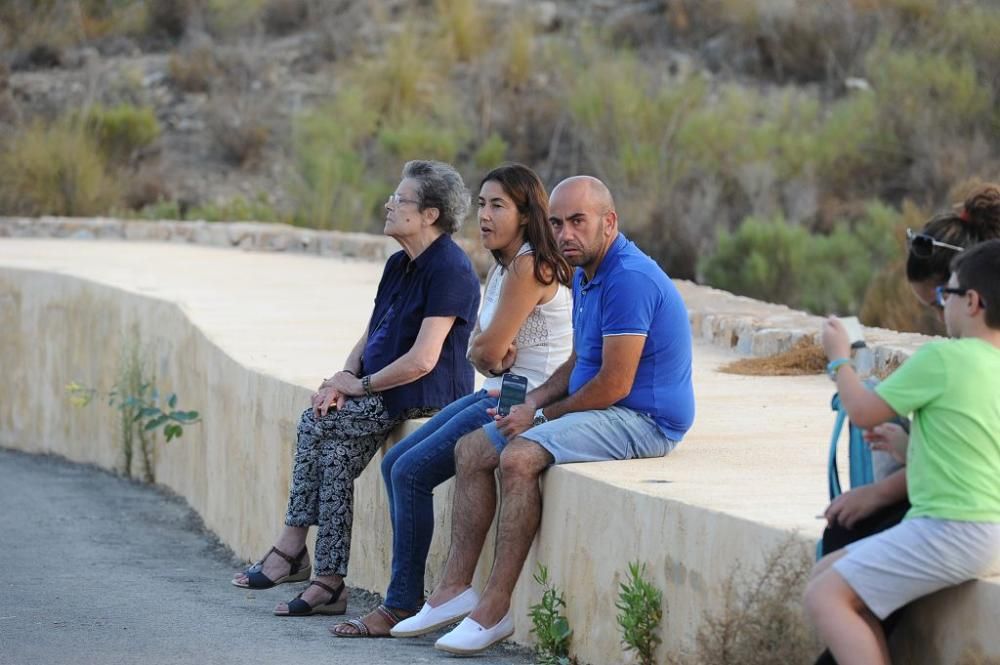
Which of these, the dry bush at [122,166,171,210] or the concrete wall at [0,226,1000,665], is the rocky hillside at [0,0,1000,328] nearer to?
the dry bush at [122,166,171,210]

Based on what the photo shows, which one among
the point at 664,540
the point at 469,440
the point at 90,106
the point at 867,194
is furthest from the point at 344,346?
the point at 90,106

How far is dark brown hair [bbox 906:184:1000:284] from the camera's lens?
441 centimetres

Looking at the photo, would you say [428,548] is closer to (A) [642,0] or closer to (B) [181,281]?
(B) [181,281]

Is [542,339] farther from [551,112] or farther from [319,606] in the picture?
[551,112]

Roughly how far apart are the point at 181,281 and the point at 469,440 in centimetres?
835

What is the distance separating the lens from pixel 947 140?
20.7 meters

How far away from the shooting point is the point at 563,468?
213 inches

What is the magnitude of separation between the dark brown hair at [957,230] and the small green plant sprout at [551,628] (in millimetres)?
1609

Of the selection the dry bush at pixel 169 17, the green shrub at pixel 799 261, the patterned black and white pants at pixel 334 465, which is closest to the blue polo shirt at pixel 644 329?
the patterned black and white pants at pixel 334 465

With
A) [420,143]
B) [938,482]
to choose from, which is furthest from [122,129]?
[938,482]

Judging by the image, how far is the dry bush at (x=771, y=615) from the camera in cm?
437

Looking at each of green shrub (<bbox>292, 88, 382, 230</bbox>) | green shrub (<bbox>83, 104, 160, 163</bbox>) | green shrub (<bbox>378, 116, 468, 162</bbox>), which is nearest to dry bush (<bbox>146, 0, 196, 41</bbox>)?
green shrub (<bbox>83, 104, 160, 163</bbox>)

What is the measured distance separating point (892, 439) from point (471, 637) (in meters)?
1.74

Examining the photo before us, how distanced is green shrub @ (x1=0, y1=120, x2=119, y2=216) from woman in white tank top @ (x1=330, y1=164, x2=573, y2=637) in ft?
54.2
